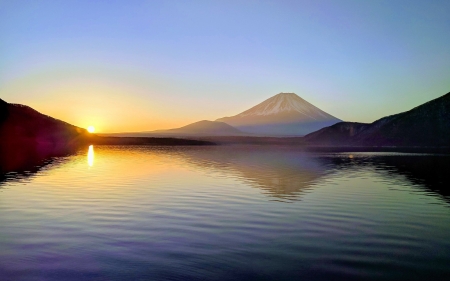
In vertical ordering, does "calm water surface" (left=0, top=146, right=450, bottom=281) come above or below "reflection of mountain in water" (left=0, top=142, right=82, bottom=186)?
below

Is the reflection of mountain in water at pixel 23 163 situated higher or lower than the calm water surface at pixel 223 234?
higher

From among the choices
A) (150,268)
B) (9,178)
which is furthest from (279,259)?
(9,178)

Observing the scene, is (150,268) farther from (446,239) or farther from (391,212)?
(391,212)

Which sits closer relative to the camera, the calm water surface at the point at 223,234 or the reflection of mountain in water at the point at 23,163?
the calm water surface at the point at 223,234

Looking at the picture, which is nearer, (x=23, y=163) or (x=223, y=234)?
(x=223, y=234)

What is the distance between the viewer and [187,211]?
23.5m

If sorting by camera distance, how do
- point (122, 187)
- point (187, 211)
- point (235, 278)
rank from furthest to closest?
point (122, 187)
point (187, 211)
point (235, 278)

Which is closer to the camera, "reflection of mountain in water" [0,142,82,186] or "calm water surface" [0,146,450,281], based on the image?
"calm water surface" [0,146,450,281]

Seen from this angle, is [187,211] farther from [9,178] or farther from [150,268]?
[9,178]

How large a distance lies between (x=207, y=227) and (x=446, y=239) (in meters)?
10.8

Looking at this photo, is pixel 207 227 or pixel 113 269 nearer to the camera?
pixel 113 269

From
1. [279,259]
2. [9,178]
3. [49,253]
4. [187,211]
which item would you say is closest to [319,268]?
[279,259]

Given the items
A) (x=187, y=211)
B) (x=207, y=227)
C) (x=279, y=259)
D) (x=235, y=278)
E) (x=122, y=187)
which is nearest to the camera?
(x=235, y=278)

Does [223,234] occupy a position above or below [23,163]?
below
